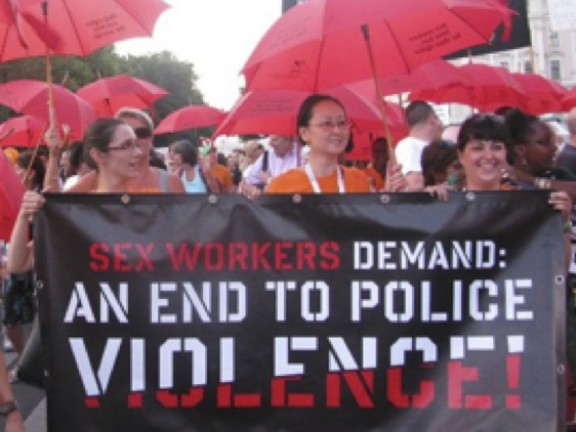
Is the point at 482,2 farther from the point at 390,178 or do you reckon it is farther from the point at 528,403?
the point at 528,403

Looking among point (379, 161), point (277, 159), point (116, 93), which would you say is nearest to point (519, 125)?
point (379, 161)

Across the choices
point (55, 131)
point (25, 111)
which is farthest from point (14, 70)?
point (55, 131)

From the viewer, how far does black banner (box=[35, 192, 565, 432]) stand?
14.5ft

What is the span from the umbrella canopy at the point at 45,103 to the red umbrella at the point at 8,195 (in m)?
5.10

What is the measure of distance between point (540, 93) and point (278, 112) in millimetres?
4971

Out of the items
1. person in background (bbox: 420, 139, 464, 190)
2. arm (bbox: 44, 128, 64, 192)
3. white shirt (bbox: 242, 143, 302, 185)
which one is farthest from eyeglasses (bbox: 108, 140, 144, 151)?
white shirt (bbox: 242, 143, 302, 185)

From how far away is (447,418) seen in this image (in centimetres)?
439

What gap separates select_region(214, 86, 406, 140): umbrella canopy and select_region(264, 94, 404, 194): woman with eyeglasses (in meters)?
1.58

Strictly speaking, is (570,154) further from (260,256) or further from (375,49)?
(260,256)

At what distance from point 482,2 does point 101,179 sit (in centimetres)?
205

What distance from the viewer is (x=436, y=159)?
6.29 m

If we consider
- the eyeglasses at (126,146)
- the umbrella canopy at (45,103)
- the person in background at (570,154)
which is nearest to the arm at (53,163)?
the eyeglasses at (126,146)

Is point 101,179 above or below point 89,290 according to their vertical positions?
above

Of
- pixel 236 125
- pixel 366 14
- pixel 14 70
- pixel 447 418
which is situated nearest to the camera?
pixel 447 418
